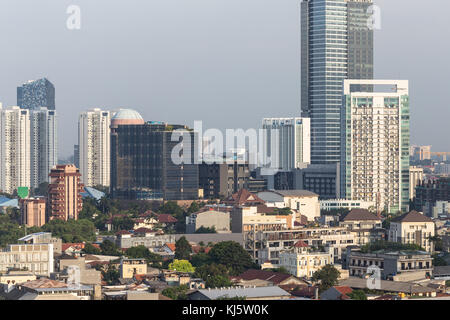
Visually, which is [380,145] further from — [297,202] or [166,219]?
[166,219]

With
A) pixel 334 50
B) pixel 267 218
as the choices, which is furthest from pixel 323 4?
pixel 267 218

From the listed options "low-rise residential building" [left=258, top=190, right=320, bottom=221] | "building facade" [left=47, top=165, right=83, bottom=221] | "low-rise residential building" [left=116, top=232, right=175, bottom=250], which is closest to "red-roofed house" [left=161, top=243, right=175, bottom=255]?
"low-rise residential building" [left=116, top=232, right=175, bottom=250]

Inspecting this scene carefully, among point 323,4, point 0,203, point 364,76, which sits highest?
point 323,4

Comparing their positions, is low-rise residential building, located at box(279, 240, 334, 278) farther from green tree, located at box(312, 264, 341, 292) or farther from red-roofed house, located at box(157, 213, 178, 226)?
red-roofed house, located at box(157, 213, 178, 226)

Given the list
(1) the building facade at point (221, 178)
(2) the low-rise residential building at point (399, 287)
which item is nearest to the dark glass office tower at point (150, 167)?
(1) the building facade at point (221, 178)

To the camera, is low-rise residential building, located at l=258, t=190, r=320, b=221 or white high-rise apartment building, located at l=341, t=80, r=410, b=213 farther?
white high-rise apartment building, located at l=341, t=80, r=410, b=213

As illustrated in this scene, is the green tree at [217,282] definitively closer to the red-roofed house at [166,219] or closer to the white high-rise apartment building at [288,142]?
the red-roofed house at [166,219]

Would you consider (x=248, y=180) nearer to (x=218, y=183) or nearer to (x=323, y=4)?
(x=218, y=183)
